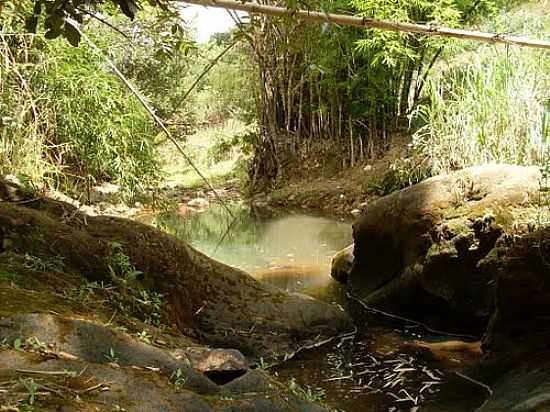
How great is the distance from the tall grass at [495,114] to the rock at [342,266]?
1.54m

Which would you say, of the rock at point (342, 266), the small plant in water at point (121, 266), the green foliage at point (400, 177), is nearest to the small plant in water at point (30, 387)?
the small plant in water at point (121, 266)

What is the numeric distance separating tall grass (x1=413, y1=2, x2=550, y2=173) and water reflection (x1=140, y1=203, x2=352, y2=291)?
1.65 meters

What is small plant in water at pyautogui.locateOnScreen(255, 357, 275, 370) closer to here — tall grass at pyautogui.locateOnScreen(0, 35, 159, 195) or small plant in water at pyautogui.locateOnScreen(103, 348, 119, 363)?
small plant in water at pyautogui.locateOnScreen(103, 348, 119, 363)

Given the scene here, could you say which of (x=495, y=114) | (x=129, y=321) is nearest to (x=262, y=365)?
(x=129, y=321)

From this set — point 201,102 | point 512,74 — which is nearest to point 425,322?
point 512,74

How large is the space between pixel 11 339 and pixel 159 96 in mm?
15736

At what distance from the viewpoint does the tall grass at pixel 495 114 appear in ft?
19.5

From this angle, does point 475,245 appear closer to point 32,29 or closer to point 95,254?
point 95,254

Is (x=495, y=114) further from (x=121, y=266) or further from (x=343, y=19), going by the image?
(x=343, y=19)

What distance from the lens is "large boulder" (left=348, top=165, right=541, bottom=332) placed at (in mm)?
4371

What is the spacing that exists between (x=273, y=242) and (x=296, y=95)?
5227 mm

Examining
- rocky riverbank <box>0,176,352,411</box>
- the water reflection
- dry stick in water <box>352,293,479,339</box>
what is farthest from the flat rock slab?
the water reflection

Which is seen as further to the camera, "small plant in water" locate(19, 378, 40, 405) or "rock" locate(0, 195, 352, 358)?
"rock" locate(0, 195, 352, 358)

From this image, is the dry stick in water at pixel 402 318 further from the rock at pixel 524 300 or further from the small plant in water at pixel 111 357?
the small plant in water at pixel 111 357
